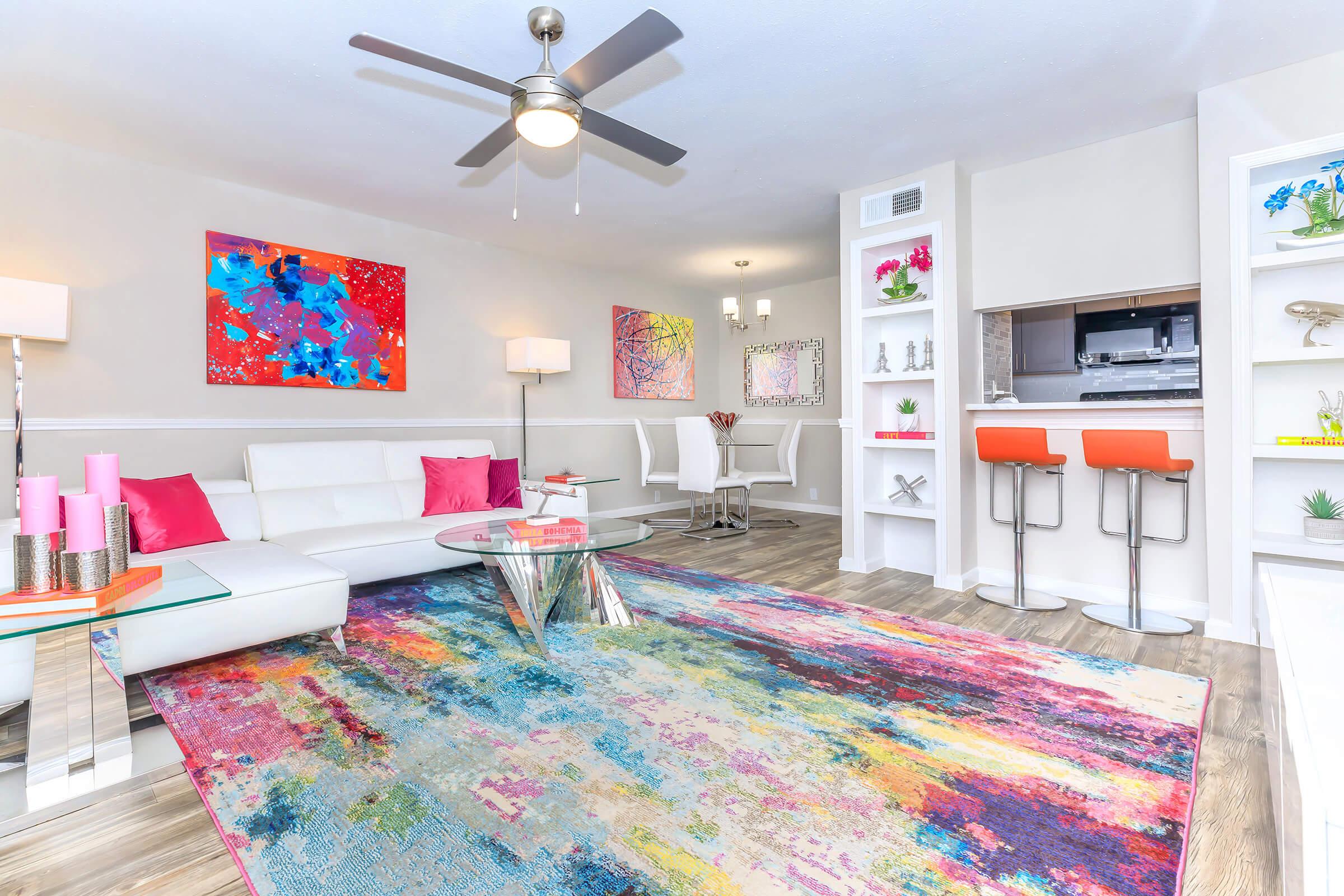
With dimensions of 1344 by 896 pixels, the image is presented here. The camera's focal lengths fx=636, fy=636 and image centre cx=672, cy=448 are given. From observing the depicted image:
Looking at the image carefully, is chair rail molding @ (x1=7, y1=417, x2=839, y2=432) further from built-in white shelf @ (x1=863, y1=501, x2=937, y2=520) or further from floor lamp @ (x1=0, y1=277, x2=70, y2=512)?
built-in white shelf @ (x1=863, y1=501, x2=937, y2=520)

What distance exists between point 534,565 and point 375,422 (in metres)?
2.51

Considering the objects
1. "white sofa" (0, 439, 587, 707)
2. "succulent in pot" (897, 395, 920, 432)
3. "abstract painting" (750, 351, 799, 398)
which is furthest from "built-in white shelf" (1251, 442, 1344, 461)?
"abstract painting" (750, 351, 799, 398)

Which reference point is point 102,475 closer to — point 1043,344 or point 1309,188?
point 1309,188

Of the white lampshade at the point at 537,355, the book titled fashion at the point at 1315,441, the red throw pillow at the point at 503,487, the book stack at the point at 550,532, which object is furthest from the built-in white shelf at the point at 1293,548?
the white lampshade at the point at 537,355

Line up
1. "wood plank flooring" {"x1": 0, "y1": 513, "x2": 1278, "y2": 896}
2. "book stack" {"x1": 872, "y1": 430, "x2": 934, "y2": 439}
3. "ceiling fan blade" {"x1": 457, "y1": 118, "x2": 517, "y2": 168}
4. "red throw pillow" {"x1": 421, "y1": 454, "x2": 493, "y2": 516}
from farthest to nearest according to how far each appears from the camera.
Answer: "red throw pillow" {"x1": 421, "y1": 454, "x2": 493, "y2": 516} < "book stack" {"x1": 872, "y1": 430, "x2": 934, "y2": 439} < "ceiling fan blade" {"x1": 457, "y1": 118, "x2": 517, "y2": 168} < "wood plank flooring" {"x1": 0, "y1": 513, "x2": 1278, "y2": 896}

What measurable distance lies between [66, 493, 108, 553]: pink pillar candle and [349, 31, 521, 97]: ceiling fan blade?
4.68 feet

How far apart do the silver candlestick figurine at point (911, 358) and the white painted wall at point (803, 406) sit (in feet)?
8.03

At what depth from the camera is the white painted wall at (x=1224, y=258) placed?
268 cm

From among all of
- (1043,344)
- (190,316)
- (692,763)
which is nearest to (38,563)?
(692,763)

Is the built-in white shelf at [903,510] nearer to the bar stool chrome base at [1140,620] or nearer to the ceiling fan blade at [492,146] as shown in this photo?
the bar stool chrome base at [1140,620]

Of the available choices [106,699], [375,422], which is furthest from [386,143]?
[106,699]

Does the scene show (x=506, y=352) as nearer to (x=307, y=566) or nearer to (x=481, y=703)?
(x=307, y=566)

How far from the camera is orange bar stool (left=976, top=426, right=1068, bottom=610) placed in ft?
10.6

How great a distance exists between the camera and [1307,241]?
8.66 feet
